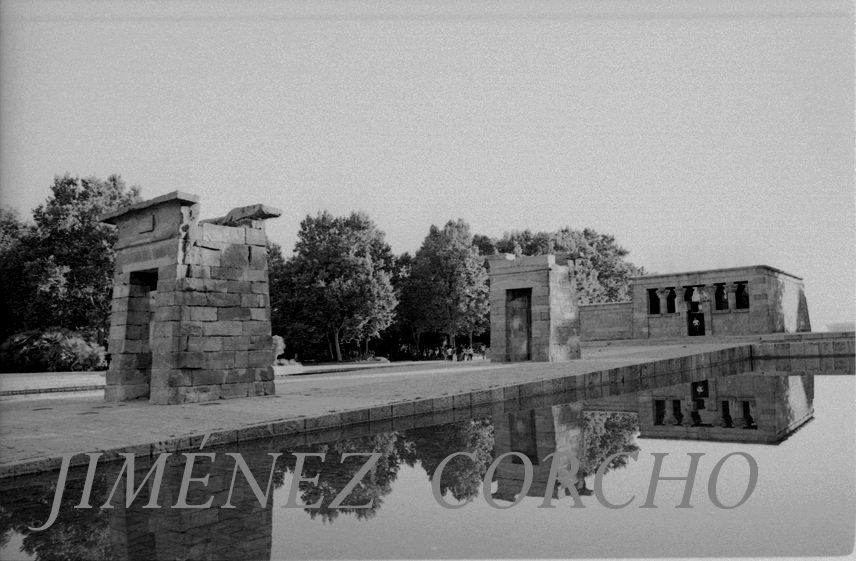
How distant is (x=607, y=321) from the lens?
34.0 metres

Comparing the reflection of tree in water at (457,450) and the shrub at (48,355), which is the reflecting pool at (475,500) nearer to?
the reflection of tree in water at (457,450)

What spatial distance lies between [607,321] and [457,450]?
96.3 feet

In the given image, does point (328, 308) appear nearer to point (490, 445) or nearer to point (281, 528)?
point (490, 445)

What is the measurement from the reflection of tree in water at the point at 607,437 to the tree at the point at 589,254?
1484 inches

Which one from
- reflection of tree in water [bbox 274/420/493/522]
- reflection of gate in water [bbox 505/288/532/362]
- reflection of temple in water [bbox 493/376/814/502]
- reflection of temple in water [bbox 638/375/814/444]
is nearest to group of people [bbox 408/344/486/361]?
reflection of gate in water [bbox 505/288/532/362]

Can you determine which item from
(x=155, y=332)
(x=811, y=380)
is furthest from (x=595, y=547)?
(x=811, y=380)

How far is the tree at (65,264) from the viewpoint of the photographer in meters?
29.0

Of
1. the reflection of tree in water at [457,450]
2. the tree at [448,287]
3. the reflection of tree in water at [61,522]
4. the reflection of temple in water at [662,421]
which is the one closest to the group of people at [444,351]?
the tree at [448,287]

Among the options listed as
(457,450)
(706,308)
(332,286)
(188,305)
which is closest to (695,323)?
(706,308)

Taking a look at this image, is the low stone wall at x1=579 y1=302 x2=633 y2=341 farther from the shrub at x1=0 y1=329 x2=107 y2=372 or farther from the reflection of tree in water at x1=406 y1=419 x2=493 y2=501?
the reflection of tree in water at x1=406 y1=419 x2=493 y2=501

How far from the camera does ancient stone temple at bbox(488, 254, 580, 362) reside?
18375 millimetres

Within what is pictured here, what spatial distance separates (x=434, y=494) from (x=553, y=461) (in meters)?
1.34

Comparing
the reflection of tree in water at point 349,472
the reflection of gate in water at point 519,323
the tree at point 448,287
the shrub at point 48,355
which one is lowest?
the reflection of tree in water at point 349,472

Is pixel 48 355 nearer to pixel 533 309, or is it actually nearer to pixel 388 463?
pixel 533 309
